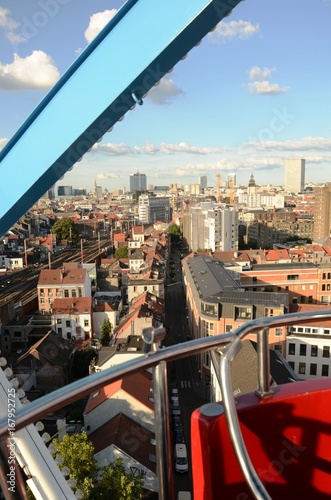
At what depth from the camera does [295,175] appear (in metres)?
90.9

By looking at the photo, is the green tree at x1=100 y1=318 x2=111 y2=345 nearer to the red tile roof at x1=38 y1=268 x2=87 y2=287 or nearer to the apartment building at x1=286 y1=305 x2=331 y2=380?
the red tile roof at x1=38 y1=268 x2=87 y2=287

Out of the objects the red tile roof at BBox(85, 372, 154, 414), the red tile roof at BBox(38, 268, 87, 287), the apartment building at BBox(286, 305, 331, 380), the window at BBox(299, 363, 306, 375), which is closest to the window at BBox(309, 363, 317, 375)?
the apartment building at BBox(286, 305, 331, 380)

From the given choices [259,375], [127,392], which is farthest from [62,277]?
[259,375]

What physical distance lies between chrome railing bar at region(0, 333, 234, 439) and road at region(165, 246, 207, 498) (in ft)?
15.3

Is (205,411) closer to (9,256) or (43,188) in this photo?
(43,188)

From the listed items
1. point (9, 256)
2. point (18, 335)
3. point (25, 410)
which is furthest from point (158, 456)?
point (9, 256)

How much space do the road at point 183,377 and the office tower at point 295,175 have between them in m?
76.6

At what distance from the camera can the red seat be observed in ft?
3.22

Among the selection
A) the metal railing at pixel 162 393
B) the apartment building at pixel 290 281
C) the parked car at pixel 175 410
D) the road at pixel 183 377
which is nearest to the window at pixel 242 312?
the road at pixel 183 377

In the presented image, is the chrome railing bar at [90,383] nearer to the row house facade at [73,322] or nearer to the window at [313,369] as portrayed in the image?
the window at [313,369]

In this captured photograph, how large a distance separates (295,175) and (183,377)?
286ft

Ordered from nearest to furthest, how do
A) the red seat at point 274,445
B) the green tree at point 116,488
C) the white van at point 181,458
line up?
the red seat at point 274,445
the green tree at point 116,488
the white van at point 181,458

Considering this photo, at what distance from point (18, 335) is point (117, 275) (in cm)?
676

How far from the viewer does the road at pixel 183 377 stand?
7.37 meters
